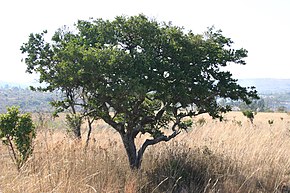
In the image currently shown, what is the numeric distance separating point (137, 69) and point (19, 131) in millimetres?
1898

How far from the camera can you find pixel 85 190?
3896 mm

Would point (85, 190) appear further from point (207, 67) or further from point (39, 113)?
point (207, 67)

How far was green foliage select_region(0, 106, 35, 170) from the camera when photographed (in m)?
4.65

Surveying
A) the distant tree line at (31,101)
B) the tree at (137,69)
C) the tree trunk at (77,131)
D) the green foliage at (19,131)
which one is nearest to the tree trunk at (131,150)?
the tree at (137,69)

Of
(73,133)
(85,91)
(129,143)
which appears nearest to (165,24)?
(85,91)

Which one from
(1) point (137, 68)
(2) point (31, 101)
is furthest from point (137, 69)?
(2) point (31, 101)

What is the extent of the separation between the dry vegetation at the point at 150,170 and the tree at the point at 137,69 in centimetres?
47

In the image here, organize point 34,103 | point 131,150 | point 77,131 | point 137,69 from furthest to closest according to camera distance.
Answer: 1. point 34,103
2. point 77,131
3. point 131,150
4. point 137,69

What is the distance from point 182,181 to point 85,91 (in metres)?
1.93

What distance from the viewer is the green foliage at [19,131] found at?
465cm

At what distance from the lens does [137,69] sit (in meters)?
4.12

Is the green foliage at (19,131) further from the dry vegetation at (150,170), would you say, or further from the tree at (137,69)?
the tree at (137,69)

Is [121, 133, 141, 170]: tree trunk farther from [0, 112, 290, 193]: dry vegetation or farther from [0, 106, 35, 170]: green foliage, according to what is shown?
[0, 106, 35, 170]: green foliage

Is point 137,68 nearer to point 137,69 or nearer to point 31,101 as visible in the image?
point 137,69
